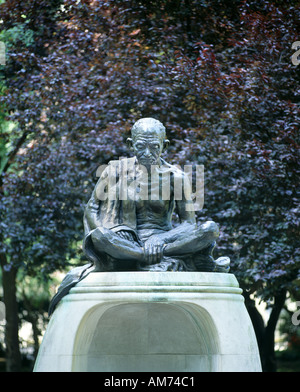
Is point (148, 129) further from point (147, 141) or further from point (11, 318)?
point (11, 318)

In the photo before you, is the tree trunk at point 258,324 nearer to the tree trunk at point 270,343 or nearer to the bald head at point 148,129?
the tree trunk at point 270,343

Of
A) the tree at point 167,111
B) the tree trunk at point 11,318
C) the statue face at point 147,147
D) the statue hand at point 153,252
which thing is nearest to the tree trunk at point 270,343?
the tree at point 167,111

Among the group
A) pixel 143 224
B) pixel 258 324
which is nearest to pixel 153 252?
pixel 143 224

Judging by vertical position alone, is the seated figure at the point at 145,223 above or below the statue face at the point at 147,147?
below

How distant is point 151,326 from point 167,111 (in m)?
5.99

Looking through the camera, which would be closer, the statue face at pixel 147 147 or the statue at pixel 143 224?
the statue at pixel 143 224

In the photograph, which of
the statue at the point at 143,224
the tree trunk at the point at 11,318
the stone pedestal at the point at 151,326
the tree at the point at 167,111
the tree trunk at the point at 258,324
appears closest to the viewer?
the stone pedestal at the point at 151,326

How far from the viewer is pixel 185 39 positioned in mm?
12836

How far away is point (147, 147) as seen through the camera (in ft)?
25.0

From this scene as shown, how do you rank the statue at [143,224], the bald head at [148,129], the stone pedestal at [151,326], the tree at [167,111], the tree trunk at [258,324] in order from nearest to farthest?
the stone pedestal at [151,326] → the statue at [143,224] → the bald head at [148,129] → the tree at [167,111] → the tree trunk at [258,324]

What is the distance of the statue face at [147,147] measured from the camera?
7.59 meters

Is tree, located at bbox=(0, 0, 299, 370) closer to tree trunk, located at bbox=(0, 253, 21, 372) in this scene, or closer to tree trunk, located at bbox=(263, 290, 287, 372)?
tree trunk, located at bbox=(263, 290, 287, 372)

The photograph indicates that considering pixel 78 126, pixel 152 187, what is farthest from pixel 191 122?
pixel 152 187

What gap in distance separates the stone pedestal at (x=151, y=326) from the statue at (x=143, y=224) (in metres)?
0.34
